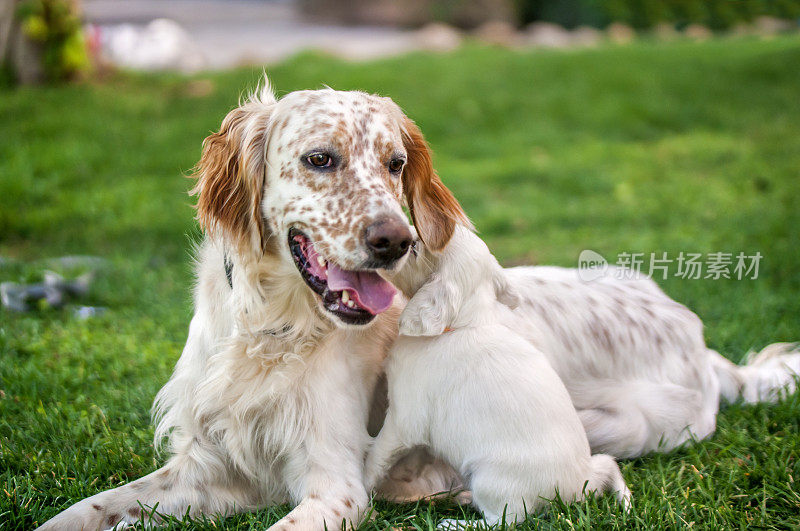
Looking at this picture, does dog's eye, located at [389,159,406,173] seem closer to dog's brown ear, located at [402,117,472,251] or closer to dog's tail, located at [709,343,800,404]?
dog's brown ear, located at [402,117,472,251]

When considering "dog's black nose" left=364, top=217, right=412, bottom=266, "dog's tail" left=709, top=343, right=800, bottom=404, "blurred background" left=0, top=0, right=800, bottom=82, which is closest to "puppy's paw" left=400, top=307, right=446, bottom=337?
"dog's black nose" left=364, top=217, right=412, bottom=266

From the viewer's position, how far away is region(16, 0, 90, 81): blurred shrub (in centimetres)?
865

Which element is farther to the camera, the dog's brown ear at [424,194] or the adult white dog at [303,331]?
the dog's brown ear at [424,194]

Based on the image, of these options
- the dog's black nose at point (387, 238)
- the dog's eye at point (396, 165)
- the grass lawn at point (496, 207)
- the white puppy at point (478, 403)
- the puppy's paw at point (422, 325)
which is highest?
the dog's eye at point (396, 165)

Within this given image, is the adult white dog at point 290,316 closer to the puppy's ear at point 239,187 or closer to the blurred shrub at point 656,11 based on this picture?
the puppy's ear at point 239,187

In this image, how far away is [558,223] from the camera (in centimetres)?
729

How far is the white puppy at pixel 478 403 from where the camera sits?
254 centimetres

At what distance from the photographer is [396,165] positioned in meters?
2.86

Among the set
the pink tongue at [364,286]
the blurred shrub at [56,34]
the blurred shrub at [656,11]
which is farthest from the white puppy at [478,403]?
the blurred shrub at [656,11]

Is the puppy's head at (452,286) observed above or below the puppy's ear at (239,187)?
below

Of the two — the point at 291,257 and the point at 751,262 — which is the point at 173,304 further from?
the point at 751,262

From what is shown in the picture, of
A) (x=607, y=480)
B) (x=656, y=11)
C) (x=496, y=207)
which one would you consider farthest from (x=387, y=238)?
(x=656, y=11)

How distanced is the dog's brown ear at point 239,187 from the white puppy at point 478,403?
59cm

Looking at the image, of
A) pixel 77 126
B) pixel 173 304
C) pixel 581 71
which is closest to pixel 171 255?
pixel 173 304
